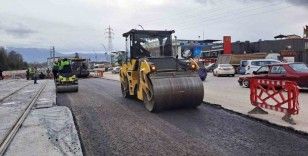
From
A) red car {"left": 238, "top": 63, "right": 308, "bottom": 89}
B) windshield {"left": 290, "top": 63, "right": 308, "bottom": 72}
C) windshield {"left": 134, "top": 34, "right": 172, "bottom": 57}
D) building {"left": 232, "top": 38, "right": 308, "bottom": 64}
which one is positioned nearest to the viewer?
windshield {"left": 134, "top": 34, "right": 172, "bottom": 57}

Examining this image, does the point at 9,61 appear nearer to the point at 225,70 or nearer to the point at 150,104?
A: the point at 225,70

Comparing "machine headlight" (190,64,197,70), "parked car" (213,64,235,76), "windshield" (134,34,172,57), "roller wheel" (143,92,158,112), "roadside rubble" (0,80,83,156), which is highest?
"windshield" (134,34,172,57)

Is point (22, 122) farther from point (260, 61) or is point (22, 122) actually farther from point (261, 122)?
point (260, 61)

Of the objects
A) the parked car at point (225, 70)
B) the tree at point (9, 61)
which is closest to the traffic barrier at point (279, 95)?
the parked car at point (225, 70)

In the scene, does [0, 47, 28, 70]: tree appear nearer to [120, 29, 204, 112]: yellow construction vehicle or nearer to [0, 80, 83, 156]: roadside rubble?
[120, 29, 204, 112]: yellow construction vehicle

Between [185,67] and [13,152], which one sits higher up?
[185,67]

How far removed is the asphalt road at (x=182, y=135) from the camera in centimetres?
852

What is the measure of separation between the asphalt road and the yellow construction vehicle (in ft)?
1.47

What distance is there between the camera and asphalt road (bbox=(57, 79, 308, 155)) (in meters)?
8.52

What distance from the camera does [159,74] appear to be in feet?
47.2

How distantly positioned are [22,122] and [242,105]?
7426 millimetres

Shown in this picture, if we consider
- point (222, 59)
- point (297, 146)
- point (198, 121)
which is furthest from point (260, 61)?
point (297, 146)

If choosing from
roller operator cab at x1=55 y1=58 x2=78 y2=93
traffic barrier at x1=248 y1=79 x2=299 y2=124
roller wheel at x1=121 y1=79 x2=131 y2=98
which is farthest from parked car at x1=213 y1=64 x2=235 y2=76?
traffic barrier at x1=248 y1=79 x2=299 y2=124

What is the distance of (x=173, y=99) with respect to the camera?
46.6ft
